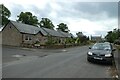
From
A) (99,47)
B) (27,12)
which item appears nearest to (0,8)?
(27,12)

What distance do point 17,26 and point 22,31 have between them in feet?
6.10

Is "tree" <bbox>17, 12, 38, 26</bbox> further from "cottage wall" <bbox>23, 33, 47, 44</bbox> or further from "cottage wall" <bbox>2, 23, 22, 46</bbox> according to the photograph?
"cottage wall" <bbox>2, 23, 22, 46</bbox>

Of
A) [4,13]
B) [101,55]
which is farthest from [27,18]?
[101,55]

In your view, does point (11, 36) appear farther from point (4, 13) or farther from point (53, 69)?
point (53, 69)

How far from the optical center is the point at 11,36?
45.4 metres

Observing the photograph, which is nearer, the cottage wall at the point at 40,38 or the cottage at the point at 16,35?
the cottage at the point at 16,35

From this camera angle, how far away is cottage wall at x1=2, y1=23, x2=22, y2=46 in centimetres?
4400

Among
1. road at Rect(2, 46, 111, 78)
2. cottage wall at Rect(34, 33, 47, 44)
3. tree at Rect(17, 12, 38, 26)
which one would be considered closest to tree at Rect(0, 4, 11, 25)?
tree at Rect(17, 12, 38, 26)

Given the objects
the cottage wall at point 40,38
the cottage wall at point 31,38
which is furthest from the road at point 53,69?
the cottage wall at point 40,38

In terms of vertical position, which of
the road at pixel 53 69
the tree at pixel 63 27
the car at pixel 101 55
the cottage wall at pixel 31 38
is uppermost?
the tree at pixel 63 27

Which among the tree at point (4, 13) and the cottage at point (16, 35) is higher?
the tree at point (4, 13)

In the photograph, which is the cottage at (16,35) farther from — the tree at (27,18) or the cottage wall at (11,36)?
the tree at (27,18)

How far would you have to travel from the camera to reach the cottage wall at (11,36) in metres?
44.0

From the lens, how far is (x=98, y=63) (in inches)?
529
